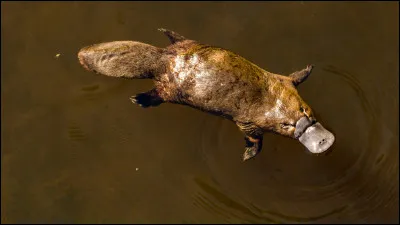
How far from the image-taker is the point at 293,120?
410 centimetres

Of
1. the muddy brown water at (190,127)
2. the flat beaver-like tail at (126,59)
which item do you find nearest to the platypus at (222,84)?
the flat beaver-like tail at (126,59)

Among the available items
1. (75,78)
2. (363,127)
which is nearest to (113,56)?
(75,78)

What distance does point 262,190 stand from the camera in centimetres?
519

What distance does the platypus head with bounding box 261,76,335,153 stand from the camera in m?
4.07

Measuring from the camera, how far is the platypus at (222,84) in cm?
395

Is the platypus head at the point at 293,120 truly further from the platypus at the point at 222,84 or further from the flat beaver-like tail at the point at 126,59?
the flat beaver-like tail at the point at 126,59

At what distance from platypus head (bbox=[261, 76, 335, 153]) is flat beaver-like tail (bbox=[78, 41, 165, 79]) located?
1145mm

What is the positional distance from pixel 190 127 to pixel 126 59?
4.19 ft

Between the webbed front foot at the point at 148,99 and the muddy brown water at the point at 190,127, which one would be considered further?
the muddy brown water at the point at 190,127

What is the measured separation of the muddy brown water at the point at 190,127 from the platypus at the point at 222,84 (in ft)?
2.30

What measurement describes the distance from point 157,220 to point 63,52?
2.27 meters

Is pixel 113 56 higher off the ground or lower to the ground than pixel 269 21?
lower

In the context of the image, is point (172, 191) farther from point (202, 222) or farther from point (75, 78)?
point (75, 78)

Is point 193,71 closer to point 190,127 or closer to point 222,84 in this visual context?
point 222,84
